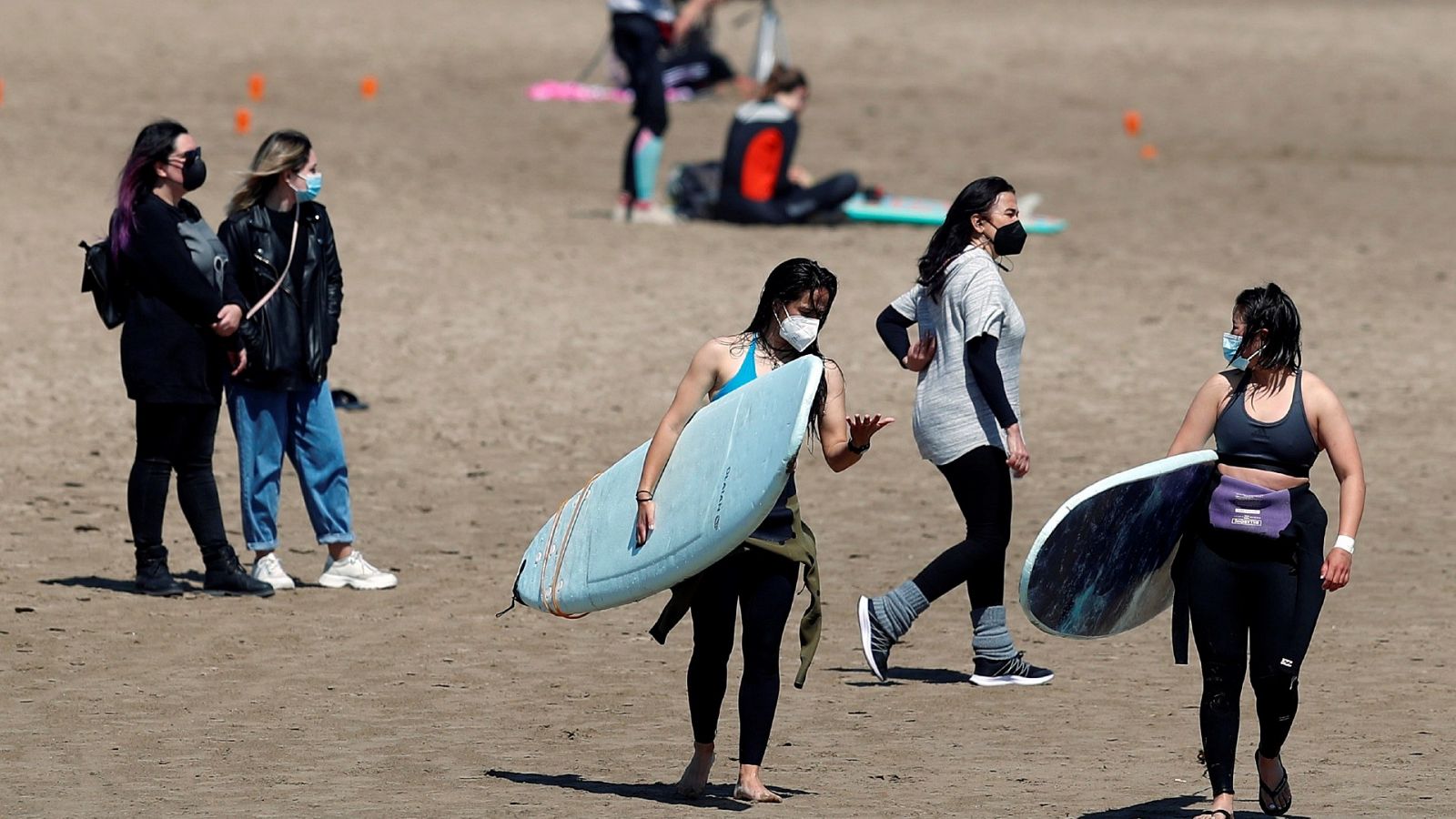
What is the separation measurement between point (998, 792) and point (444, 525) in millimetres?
4548

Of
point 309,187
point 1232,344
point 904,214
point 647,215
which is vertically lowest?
point 647,215

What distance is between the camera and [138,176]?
28.2ft

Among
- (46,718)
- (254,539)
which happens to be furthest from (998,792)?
(254,539)

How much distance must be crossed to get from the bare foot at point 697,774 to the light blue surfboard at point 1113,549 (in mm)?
959

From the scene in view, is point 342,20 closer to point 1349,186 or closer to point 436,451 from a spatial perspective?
A: point 1349,186

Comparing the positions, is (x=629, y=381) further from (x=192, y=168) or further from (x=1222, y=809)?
(x=1222, y=809)

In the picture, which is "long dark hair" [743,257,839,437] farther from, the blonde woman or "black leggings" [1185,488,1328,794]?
the blonde woman

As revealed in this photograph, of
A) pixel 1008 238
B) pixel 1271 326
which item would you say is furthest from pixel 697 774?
pixel 1008 238

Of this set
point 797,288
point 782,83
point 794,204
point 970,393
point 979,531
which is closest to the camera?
point 797,288

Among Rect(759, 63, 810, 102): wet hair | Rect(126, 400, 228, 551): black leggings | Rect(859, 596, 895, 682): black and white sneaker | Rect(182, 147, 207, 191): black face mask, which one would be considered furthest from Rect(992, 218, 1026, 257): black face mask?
Rect(759, 63, 810, 102): wet hair

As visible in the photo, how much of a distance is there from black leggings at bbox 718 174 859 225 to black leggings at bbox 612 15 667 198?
743mm

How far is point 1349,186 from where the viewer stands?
770 inches

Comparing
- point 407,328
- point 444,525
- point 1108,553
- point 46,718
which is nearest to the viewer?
point 1108,553

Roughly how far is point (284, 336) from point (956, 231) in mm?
2624
